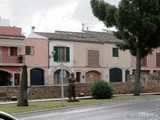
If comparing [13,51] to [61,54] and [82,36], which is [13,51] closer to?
[61,54]

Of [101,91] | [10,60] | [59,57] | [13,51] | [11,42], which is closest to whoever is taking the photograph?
[101,91]

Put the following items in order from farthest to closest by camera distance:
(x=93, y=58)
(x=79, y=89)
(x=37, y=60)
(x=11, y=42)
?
(x=93, y=58), (x=37, y=60), (x=11, y=42), (x=79, y=89)

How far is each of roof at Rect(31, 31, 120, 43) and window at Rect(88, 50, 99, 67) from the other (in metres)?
1.75

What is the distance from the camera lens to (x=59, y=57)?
→ 194 feet

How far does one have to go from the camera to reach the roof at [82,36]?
5953cm

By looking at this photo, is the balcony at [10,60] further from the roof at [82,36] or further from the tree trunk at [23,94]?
the tree trunk at [23,94]

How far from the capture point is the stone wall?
36.8m

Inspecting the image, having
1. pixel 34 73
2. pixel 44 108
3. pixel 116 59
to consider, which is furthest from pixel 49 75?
pixel 44 108

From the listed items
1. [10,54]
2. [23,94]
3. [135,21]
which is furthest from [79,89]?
[10,54]

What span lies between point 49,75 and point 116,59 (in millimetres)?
12198

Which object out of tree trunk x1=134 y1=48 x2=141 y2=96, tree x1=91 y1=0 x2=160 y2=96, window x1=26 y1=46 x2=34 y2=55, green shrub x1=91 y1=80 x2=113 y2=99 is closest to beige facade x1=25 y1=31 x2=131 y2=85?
window x1=26 y1=46 x2=34 y2=55

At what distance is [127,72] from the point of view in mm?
66438

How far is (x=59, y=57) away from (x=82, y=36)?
244 inches

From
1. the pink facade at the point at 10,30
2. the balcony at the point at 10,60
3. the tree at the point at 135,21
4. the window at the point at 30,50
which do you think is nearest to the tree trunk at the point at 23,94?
the tree at the point at 135,21
